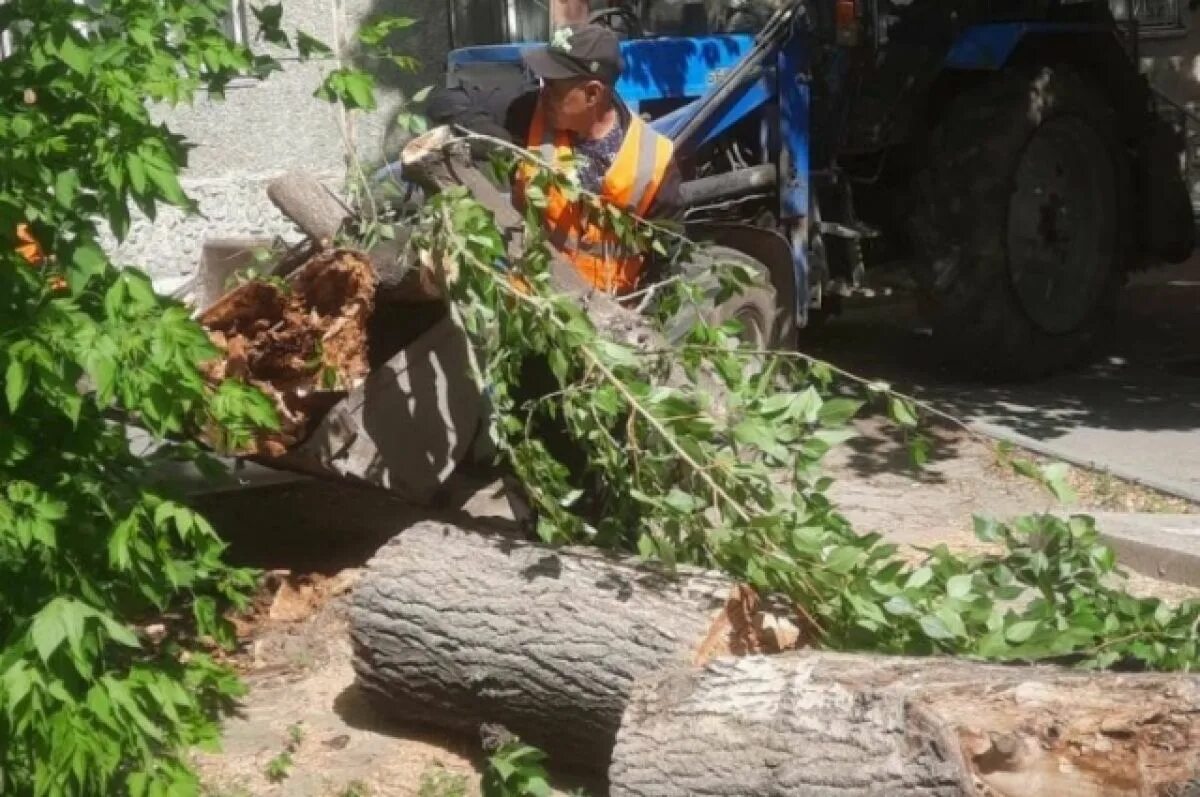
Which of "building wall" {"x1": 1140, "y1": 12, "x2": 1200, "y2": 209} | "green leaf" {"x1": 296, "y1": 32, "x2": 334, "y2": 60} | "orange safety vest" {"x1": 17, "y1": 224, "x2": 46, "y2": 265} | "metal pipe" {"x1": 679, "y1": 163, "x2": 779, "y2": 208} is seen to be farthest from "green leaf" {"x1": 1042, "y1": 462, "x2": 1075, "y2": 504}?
"building wall" {"x1": 1140, "y1": 12, "x2": 1200, "y2": 209}

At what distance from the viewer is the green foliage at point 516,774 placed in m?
4.77

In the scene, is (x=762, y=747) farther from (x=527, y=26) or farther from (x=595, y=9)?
(x=527, y=26)

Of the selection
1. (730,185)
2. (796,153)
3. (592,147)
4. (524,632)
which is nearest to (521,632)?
(524,632)

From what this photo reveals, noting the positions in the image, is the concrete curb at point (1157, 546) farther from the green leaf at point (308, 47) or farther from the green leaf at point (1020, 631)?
the green leaf at point (308, 47)

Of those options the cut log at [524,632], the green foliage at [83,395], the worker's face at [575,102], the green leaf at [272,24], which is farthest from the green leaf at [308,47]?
the worker's face at [575,102]

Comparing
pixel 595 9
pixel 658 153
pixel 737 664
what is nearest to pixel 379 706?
pixel 737 664

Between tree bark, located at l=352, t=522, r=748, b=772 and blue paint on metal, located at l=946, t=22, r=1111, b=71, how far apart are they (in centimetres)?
455

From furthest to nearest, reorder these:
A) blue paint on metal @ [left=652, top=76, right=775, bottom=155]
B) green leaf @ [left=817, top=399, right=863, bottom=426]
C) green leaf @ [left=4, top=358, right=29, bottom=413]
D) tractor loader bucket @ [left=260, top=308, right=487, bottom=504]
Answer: blue paint on metal @ [left=652, top=76, right=775, bottom=155]
tractor loader bucket @ [left=260, top=308, right=487, bottom=504]
green leaf @ [left=817, top=399, right=863, bottom=426]
green leaf @ [left=4, top=358, right=29, bottom=413]

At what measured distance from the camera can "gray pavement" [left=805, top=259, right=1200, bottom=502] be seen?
8.05 metres

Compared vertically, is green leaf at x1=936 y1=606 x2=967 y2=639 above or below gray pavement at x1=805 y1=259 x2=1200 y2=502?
above

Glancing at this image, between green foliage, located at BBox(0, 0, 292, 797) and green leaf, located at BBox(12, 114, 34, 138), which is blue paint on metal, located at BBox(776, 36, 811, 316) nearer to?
green foliage, located at BBox(0, 0, 292, 797)

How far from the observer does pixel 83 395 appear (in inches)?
176

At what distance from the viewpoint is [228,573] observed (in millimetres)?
5129

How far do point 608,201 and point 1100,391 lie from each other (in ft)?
13.6
